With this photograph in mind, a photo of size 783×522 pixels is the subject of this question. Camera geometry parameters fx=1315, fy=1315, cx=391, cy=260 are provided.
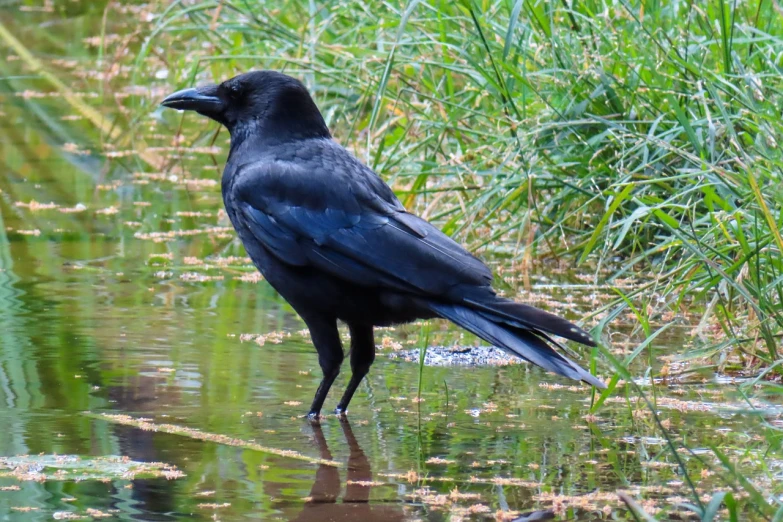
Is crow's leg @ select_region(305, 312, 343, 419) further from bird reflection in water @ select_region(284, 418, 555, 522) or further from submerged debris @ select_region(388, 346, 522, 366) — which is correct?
bird reflection in water @ select_region(284, 418, 555, 522)

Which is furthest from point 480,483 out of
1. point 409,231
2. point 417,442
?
point 409,231

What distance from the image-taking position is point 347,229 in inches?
156

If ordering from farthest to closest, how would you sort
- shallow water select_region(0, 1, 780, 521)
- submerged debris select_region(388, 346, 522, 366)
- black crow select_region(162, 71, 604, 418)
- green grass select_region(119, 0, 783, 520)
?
1. submerged debris select_region(388, 346, 522, 366)
2. green grass select_region(119, 0, 783, 520)
3. black crow select_region(162, 71, 604, 418)
4. shallow water select_region(0, 1, 780, 521)

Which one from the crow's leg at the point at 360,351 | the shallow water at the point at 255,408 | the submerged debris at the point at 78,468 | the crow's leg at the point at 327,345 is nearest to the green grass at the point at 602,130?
the shallow water at the point at 255,408

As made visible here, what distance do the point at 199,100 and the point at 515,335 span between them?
1663mm

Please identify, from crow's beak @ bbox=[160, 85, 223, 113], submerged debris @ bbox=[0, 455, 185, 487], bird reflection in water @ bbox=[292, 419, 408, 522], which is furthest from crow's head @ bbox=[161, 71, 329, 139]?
submerged debris @ bbox=[0, 455, 185, 487]

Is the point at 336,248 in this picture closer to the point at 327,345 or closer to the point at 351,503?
the point at 327,345

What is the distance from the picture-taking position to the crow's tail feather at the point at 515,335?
10.9 feet

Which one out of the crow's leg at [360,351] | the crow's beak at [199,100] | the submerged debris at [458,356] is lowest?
the submerged debris at [458,356]

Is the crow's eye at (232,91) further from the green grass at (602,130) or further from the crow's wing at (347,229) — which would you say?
the green grass at (602,130)

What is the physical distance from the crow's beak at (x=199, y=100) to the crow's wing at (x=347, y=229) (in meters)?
0.43

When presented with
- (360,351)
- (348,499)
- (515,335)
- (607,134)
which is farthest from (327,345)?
(607,134)

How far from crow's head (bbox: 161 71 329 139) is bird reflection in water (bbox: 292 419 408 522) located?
1.33 meters

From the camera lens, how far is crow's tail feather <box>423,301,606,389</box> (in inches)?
131
